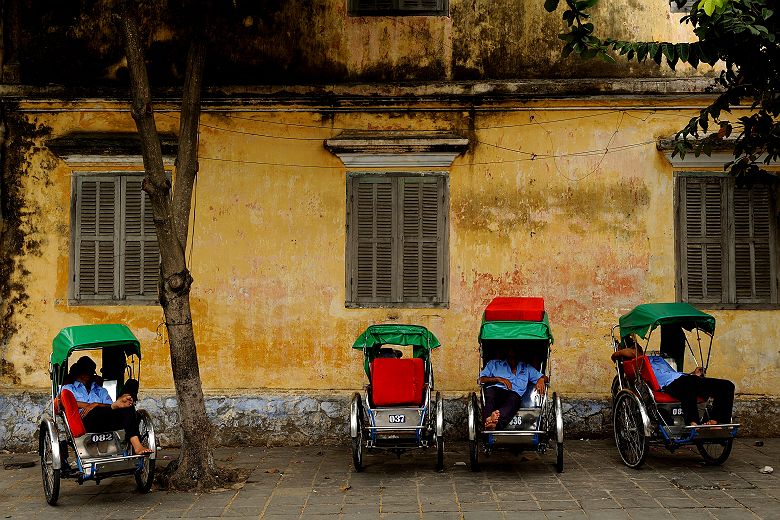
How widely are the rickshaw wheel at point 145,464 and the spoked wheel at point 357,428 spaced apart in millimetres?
1903

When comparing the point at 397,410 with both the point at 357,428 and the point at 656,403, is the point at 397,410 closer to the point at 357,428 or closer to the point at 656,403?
the point at 357,428

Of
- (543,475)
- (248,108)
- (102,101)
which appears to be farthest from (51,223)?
(543,475)

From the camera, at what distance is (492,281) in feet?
33.3

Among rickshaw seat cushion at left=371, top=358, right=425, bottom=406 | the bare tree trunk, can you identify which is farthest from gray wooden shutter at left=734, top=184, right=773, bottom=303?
the bare tree trunk

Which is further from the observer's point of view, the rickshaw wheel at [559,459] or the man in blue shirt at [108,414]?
the rickshaw wheel at [559,459]

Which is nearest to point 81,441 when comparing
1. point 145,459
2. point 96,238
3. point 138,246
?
point 145,459

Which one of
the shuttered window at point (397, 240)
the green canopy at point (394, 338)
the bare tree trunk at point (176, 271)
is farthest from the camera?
the shuttered window at point (397, 240)

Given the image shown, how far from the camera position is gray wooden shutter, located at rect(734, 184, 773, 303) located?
10078 mm

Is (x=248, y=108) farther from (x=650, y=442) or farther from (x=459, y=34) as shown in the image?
(x=650, y=442)

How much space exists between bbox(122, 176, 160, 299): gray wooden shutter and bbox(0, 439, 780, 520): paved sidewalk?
2.44 m

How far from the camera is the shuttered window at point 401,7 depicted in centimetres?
1038

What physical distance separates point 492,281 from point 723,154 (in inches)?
126

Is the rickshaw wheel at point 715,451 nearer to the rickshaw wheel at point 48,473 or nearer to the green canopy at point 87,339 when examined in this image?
the green canopy at point 87,339

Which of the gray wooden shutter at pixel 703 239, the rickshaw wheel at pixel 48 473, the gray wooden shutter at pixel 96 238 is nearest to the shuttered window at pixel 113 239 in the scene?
the gray wooden shutter at pixel 96 238
